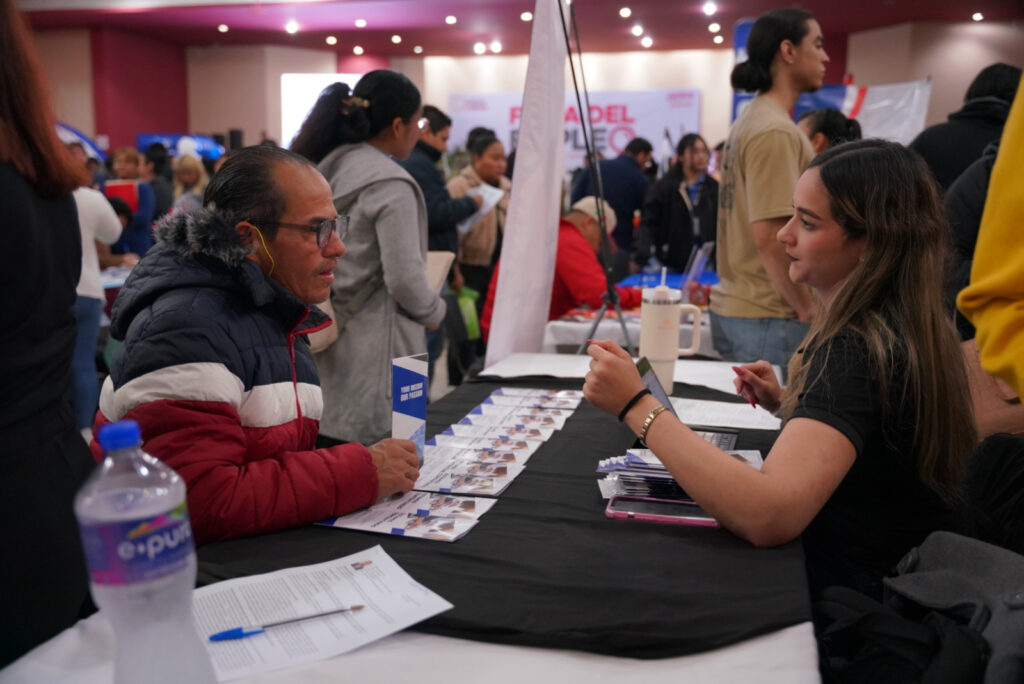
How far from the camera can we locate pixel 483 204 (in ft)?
13.9

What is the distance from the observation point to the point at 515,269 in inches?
92.3

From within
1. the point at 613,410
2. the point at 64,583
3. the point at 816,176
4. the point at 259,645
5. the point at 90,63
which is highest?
the point at 90,63

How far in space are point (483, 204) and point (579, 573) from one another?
3422mm

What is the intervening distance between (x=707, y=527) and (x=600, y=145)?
11.6m

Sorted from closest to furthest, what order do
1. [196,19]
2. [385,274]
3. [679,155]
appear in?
[385,274], [679,155], [196,19]

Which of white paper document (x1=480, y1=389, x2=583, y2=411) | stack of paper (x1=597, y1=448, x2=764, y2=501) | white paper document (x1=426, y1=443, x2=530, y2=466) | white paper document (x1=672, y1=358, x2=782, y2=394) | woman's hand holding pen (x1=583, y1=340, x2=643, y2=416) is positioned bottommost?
white paper document (x1=672, y1=358, x2=782, y2=394)

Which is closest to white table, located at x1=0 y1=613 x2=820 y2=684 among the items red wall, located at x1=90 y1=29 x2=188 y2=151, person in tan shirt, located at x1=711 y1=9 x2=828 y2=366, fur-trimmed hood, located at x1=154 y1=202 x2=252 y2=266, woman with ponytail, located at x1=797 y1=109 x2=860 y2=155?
fur-trimmed hood, located at x1=154 y1=202 x2=252 y2=266

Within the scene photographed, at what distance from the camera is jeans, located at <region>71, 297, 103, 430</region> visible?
3412 mm

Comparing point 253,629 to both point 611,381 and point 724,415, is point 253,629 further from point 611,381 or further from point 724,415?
point 724,415

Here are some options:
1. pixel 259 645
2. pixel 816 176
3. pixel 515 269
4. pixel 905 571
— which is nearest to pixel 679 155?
pixel 515 269

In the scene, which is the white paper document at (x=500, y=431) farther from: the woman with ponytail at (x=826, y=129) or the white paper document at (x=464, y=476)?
the woman with ponytail at (x=826, y=129)

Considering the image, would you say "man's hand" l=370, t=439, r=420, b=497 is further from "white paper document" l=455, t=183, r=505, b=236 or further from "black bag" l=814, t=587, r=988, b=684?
"white paper document" l=455, t=183, r=505, b=236

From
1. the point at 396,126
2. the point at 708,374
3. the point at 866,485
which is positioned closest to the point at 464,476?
the point at 866,485

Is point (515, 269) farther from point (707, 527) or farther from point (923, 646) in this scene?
point (923, 646)
